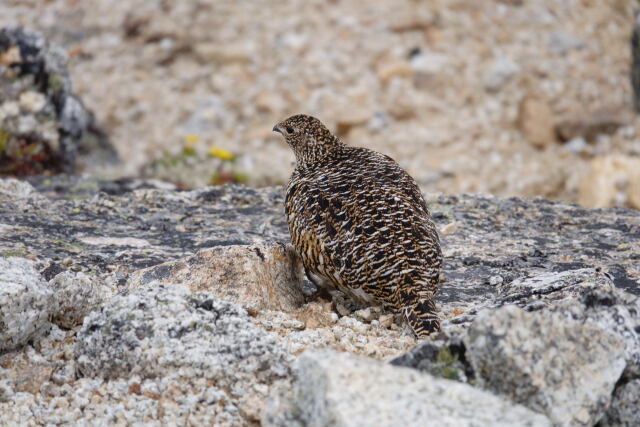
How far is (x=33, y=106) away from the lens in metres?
10.4

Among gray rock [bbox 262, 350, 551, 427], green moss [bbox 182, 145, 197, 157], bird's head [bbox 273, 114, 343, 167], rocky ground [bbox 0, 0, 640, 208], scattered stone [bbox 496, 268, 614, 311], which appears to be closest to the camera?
gray rock [bbox 262, 350, 551, 427]

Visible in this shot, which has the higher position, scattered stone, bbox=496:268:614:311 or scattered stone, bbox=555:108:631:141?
scattered stone, bbox=496:268:614:311

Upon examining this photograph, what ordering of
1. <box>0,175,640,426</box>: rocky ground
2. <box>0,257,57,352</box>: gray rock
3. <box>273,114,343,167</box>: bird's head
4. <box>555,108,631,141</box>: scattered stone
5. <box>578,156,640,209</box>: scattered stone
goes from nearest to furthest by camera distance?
<box>0,175,640,426</box>: rocky ground, <box>0,257,57,352</box>: gray rock, <box>273,114,343,167</box>: bird's head, <box>578,156,640,209</box>: scattered stone, <box>555,108,631,141</box>: scattered stone

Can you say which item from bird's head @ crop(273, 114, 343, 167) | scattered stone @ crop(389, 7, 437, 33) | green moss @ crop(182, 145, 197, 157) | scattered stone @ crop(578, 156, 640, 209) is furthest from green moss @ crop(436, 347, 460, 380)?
scattered stone @ crop(389, 7, 437, 33)

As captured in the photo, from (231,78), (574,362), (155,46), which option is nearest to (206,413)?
(574,362)

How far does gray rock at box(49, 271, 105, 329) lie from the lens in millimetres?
4812

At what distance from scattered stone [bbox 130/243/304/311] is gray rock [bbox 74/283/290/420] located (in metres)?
0.62

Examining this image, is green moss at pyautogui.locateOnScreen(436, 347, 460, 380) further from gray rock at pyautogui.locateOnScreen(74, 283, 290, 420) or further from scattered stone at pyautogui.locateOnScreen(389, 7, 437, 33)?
scattered stone at pyautogui.locateOnScreen(389, 7, 437, 33)

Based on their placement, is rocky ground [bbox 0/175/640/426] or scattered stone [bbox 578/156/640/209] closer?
rocky ground [bbox 0/175/640/426]

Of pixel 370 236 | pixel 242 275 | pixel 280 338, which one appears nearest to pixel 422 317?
pixel 370 236

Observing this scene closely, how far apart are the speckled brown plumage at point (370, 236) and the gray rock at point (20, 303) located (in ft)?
5.20

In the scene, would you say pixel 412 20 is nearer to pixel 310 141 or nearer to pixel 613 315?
pixel 310 141

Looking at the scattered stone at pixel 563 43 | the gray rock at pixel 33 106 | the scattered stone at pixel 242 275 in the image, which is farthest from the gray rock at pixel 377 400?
the scattered stone at pixel 563 43

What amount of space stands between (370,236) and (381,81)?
31.3ft
